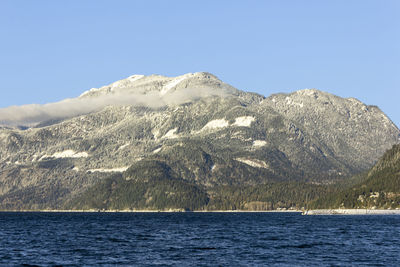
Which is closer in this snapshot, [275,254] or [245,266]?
[245,266]

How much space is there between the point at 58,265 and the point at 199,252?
39.3 meters

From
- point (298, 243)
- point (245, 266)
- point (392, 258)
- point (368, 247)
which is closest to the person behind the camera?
point (245, 266)

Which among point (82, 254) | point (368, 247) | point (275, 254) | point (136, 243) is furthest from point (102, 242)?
point (368, 247)

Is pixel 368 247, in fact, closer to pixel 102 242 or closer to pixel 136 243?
pixel 136 243

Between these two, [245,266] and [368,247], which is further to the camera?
[368,247]

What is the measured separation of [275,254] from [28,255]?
62.2m

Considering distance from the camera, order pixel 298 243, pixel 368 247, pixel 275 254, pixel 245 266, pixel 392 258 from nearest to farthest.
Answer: pixel 245 266 < pixel 392 258 < pixel 275 254 < pixel 368 247 < pixel 298 243

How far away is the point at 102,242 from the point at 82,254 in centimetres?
3768

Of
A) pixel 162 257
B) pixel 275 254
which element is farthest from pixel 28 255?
pixel 275 254

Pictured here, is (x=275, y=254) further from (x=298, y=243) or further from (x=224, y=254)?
(x=298, y=243)

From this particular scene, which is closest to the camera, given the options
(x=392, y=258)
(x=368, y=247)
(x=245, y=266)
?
(x=245, y=266)

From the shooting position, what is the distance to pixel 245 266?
132375 mm

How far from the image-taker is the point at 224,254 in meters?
155

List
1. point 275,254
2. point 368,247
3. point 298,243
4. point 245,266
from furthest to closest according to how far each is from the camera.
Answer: point 298,243 → point 368,247 → point 275,254 → point 245,266
